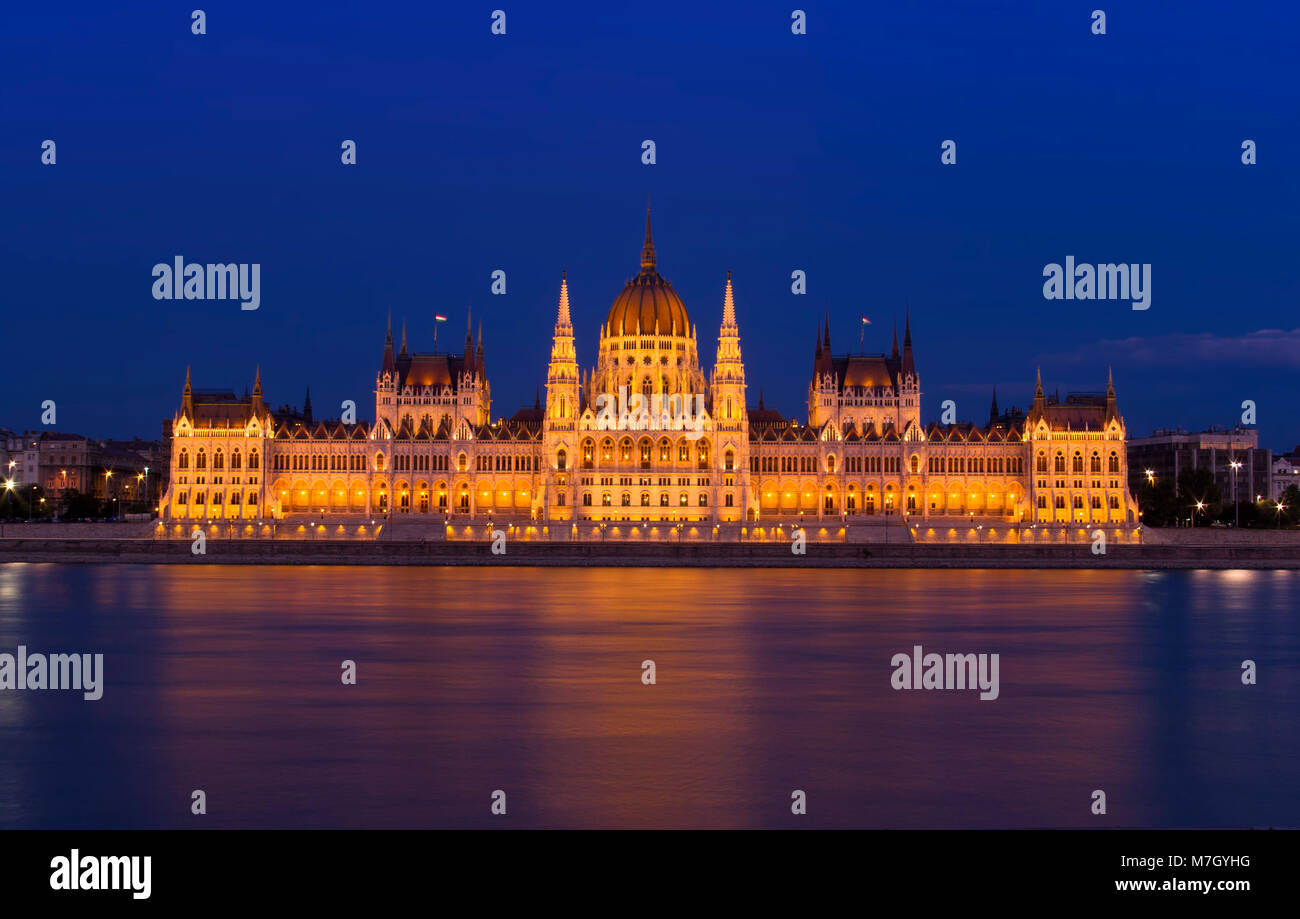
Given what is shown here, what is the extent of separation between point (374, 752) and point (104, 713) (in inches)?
264

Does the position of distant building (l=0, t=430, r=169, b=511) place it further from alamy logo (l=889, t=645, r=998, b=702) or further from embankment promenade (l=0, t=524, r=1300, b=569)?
alamy logo (l=889, t=645, r=998, b=702)

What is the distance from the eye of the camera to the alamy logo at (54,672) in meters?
25.6

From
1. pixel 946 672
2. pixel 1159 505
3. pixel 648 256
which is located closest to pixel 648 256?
pixel 648 256

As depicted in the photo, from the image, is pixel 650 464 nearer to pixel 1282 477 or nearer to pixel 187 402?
pixel 187 402

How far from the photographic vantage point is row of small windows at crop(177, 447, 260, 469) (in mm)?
122625

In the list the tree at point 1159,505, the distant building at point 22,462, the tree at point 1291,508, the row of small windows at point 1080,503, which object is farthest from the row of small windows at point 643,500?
the distant building at point 22,462

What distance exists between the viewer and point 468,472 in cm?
12219

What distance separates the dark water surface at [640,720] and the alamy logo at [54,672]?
538 mm

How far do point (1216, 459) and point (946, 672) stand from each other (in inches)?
5863

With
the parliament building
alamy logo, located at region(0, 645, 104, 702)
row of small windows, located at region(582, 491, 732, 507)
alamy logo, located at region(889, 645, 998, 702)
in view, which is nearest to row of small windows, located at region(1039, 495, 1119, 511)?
the parliament building

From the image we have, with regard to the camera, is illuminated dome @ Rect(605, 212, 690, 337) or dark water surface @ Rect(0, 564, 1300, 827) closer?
dark water surface @ Rect(0, 564, 1300, 827)
